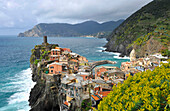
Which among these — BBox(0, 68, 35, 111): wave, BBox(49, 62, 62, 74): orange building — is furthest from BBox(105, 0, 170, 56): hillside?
BBox(0, 68, 35, 111): wave

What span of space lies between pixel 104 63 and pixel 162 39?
44.7 m

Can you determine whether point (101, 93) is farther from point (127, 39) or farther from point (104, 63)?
point (127, 39)

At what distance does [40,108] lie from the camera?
31.6 meters

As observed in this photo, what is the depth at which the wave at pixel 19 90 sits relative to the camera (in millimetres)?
34438

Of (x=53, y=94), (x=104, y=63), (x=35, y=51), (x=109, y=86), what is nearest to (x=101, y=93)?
Result: (x=109, y=86)

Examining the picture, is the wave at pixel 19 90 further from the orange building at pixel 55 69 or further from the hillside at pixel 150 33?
the hillside at pixel 150 33

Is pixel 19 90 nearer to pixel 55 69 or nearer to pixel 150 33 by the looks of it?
pixel 55 69

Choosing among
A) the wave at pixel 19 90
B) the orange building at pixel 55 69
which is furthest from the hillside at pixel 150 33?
the wave at pixel 19 90

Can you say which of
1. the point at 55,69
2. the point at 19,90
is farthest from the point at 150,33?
the point at 19,90

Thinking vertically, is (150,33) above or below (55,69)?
above

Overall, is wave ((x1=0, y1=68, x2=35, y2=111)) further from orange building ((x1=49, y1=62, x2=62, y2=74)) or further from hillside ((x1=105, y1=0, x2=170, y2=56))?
hillside ((x1=105, y1=0, x2=170, y2=56))

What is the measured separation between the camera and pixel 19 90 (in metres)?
43.7

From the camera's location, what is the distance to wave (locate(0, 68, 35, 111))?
113 ft

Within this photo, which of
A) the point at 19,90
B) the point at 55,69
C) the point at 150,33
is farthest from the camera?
the point at 150,33
